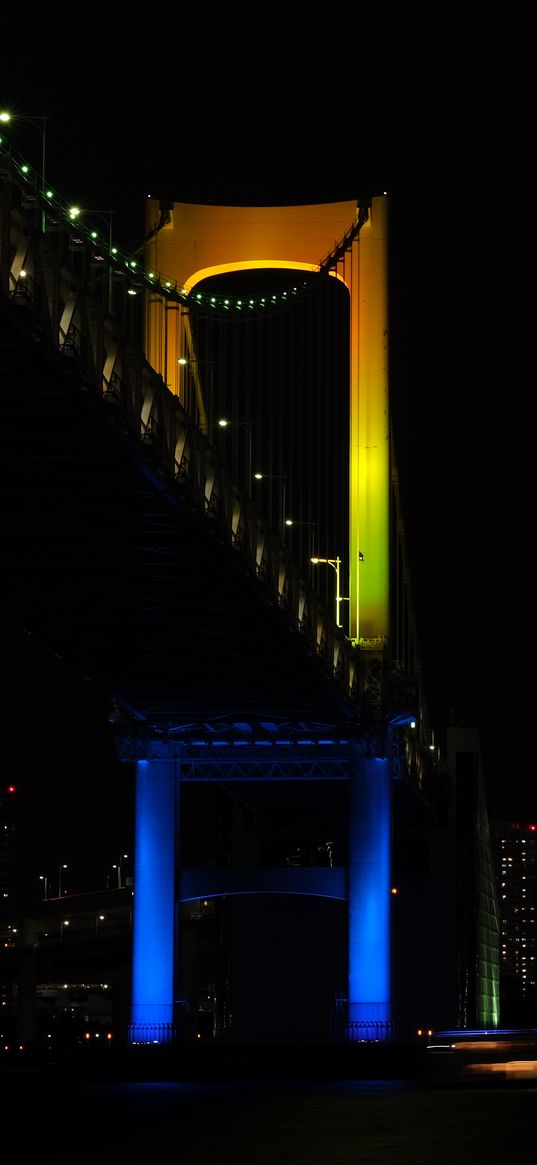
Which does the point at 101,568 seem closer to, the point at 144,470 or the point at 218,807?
the point at 144,470

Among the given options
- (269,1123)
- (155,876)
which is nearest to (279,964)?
(155,876)

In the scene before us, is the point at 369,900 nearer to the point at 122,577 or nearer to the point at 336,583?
the point at 336,583

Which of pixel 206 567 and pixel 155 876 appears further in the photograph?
pixel 155 876

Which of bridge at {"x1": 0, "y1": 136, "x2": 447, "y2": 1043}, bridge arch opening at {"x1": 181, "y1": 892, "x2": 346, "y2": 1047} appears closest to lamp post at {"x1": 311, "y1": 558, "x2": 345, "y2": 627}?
bridge at {"x1": 0, "y1": 136, "x2": 447, "y2": 1043}

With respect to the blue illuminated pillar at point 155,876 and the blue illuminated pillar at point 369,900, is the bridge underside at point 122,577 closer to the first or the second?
the blue illuminated pillar at point 155,876

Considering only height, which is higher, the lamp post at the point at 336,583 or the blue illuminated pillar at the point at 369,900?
the lamp post at the point at 336,583

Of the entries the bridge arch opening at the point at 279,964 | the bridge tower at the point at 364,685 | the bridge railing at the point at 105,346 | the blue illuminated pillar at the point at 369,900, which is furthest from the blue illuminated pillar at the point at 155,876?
the bridge arch opening at the point at 279,964

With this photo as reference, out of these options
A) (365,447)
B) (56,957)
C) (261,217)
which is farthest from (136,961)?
(56,957)
